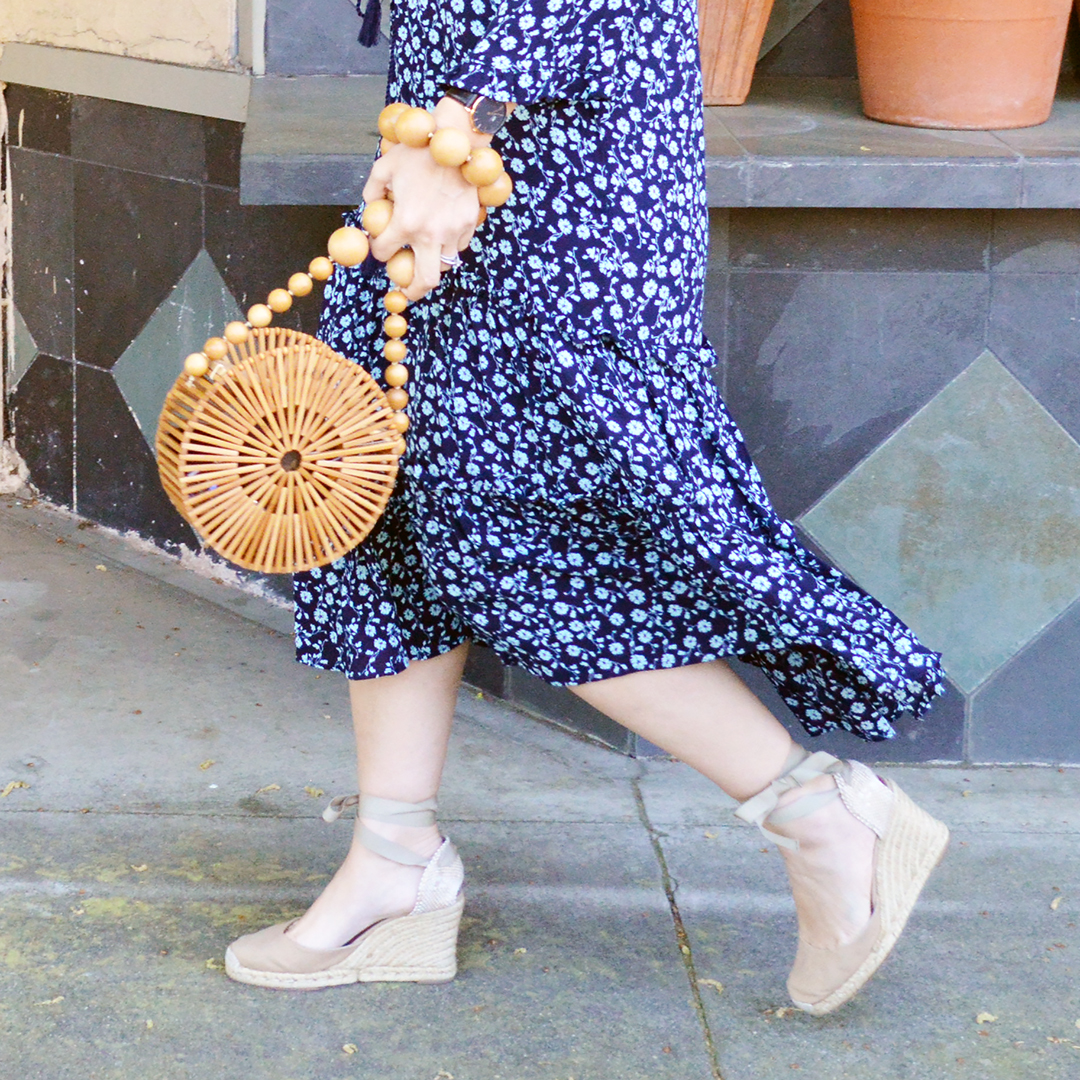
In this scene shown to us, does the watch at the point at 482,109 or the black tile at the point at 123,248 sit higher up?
the watch at the point at 482,109

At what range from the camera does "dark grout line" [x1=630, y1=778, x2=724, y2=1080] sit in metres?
1.82

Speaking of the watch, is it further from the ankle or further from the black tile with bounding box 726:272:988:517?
the black tile with bounding box 726:272:988:517

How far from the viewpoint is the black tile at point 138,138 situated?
3117 millimetres

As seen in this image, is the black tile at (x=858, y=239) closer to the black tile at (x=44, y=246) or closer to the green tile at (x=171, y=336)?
the green tile at (x=171, y=336)

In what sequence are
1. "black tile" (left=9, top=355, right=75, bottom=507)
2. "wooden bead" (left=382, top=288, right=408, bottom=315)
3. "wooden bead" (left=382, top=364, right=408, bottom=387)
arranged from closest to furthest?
1. "wooden bead" (left=382, top=288, right=408, bottom=315)
2. "wooden bead" (left=382, top=364, right=408, bottom=387)
3. "black tile" (left=9, top=355, right=75, bottom=507)

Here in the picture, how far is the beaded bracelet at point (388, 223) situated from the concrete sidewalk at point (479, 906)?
0.77 m

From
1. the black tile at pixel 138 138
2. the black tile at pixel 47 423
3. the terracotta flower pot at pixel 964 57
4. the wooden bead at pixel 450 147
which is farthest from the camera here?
the black tile at pixel 47 423

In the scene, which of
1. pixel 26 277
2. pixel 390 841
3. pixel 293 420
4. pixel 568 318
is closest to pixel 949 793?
pixel 390 841

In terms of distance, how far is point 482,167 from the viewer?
138cm

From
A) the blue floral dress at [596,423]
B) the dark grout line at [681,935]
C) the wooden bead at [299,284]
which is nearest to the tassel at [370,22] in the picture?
the blue floral dress at [596,423]

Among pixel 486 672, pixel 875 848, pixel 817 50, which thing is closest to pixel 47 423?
pixel 486 672

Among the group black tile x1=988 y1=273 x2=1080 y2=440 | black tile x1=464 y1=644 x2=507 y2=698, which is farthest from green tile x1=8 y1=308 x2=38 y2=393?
black tile x1=988 y1=273 x2=1080 y2=440

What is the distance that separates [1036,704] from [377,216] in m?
1.65

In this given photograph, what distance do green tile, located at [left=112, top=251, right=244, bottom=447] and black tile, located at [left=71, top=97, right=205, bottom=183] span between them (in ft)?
0.69
